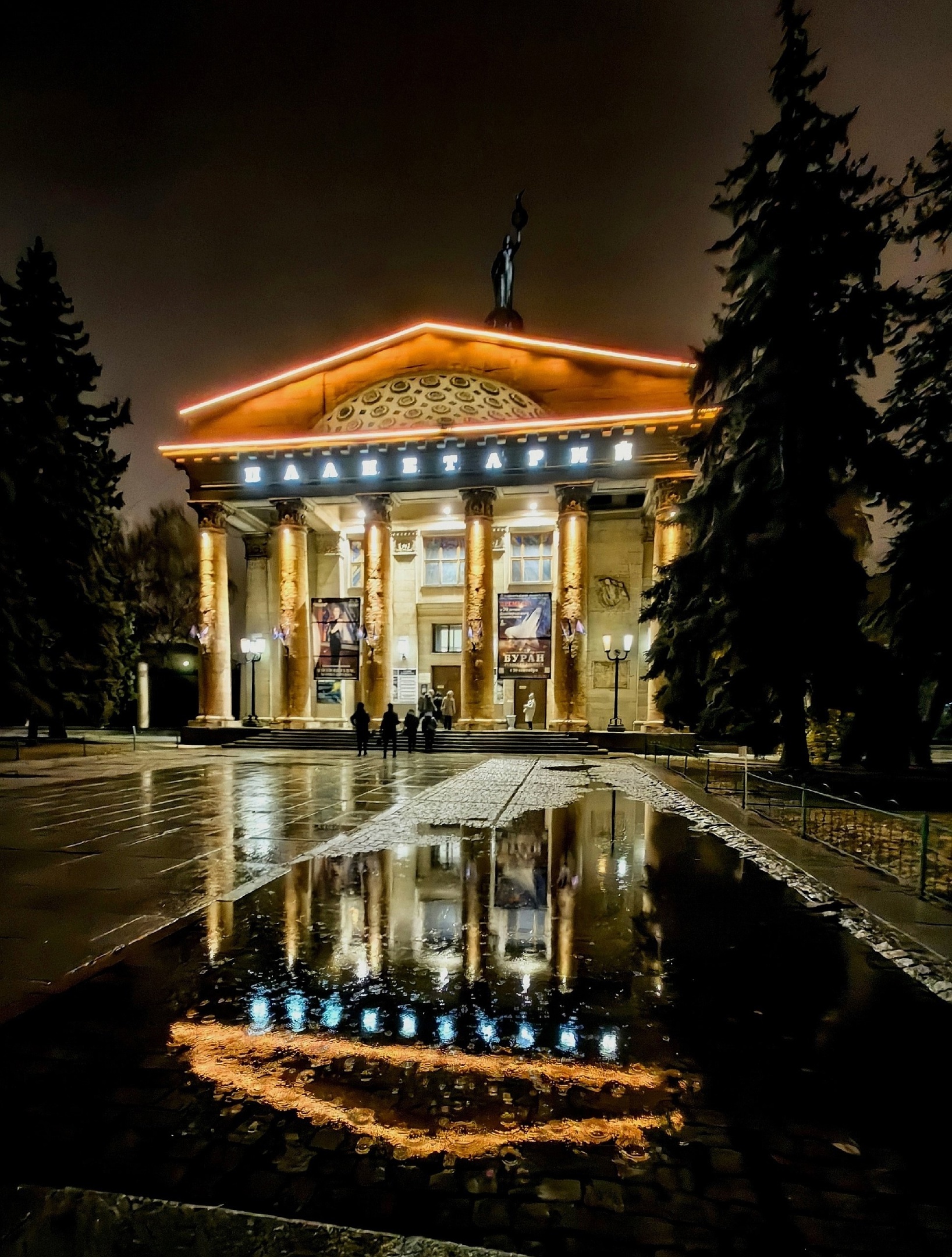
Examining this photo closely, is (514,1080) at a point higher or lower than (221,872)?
higher

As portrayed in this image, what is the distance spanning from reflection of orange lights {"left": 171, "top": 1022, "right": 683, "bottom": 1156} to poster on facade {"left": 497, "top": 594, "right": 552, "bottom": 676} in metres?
20.8

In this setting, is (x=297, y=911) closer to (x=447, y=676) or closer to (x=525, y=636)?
(x=525, y=636)

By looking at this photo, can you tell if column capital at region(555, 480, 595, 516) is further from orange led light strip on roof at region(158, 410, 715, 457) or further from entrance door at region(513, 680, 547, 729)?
entrance door at region(513, 680, 547, 729)

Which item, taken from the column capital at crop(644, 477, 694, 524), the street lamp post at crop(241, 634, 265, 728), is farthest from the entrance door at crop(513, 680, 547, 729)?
the street lamp post at crop(241, 634, 265, 728)

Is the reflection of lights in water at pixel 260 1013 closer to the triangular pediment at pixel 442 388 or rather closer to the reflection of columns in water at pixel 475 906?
the reflection of columns in water at pixel 475 906

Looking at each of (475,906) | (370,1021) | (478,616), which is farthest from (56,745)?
(370,1021)

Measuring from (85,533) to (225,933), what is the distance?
2063 centimetres

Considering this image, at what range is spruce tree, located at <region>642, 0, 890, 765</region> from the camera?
11.6 meters

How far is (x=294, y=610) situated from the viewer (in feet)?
86.8

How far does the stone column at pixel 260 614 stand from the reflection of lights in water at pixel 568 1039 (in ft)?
94.3

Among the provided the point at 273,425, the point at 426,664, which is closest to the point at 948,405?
the point at 426,664

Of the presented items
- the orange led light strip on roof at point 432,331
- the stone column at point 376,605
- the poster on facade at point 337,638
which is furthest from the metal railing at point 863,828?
the orange led light strip on roof at point 432,331

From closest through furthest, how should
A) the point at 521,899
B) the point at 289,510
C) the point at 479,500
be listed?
the point at 521,899 → the point at 479,500 → the point at 289,510

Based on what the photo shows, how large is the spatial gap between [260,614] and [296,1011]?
2887cm
